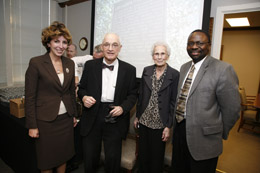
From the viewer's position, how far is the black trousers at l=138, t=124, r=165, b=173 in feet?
5.72

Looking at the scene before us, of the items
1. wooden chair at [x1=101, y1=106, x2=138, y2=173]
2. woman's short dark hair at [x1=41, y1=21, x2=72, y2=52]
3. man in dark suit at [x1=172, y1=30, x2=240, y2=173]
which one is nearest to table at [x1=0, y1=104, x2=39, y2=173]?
wooden chair at [x1=101, y1=106, x2=138, y2=173]

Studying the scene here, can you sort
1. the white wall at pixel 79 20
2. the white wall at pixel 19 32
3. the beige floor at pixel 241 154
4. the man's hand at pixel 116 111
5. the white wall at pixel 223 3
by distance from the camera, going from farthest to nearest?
the white wall at pixel 79 20, the white wall at pixel 19 32, the beige floor at pixel 241 154, the white wall at pixel 223 3, the man's hand at pixel 116 111

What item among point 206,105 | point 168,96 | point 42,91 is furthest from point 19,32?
point 206,105

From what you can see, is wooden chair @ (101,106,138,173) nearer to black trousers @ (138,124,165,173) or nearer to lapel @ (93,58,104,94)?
black trousers @ (138,124,165,173)

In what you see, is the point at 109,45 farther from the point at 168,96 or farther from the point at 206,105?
the point at 206,105

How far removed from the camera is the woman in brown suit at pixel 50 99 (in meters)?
1.49

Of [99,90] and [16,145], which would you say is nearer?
[99,90]

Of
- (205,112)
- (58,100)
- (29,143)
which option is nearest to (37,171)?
(29,143)

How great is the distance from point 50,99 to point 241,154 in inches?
134

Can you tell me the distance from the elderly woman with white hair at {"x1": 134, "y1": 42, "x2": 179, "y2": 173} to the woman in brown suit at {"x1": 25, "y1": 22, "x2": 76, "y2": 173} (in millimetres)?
794

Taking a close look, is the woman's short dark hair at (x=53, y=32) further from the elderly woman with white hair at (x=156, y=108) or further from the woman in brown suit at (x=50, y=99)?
the elderly woman with white hair at (x=156, y=108)

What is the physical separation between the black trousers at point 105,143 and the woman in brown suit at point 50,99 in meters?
0.25

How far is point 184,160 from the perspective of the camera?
160 centimetres

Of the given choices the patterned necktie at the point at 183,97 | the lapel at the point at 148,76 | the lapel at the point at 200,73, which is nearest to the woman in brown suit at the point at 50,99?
the lapel at the point at 148,76
